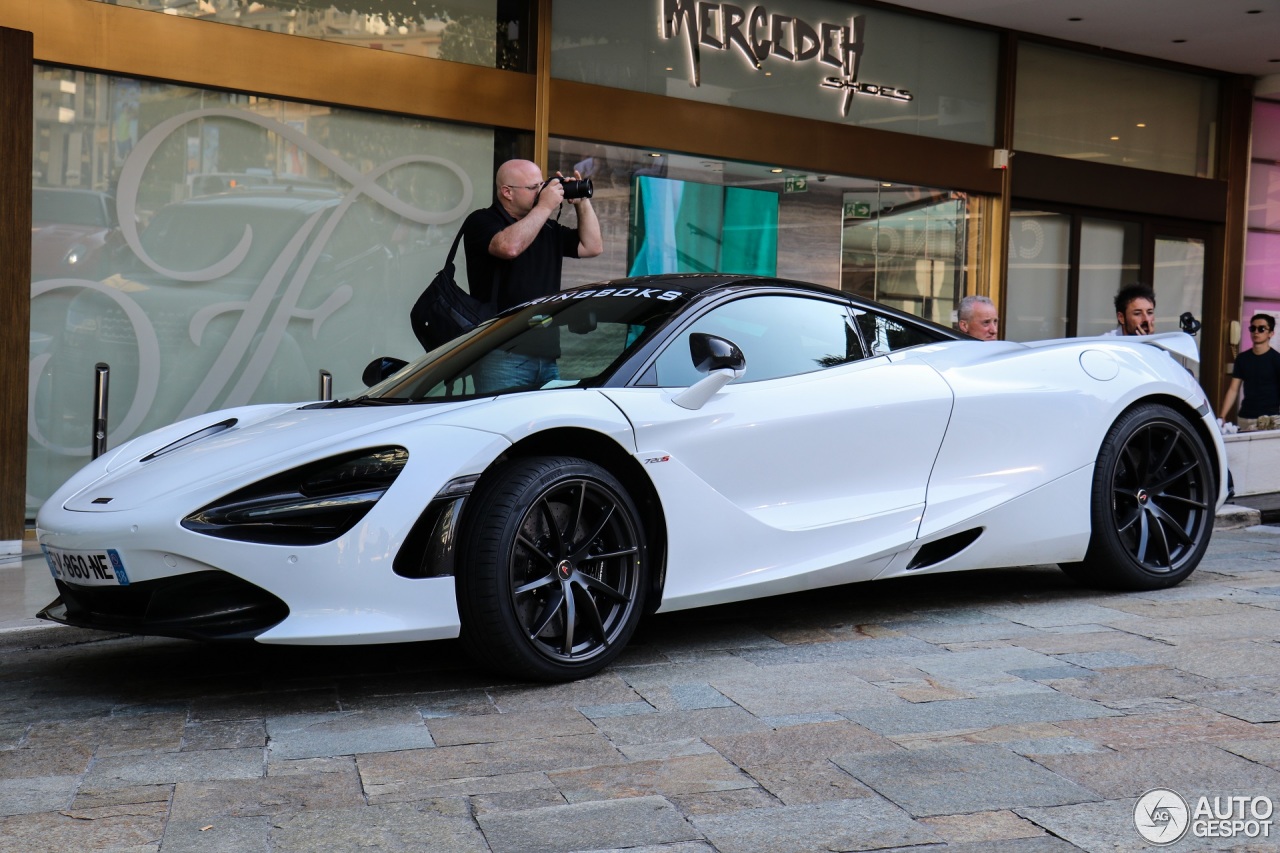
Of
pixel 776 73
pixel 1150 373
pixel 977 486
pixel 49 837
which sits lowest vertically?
pixel 49 837

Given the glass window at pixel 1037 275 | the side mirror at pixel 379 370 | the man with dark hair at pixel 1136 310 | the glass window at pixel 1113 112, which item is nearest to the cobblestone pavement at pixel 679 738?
the side mirror at pixel 379 370

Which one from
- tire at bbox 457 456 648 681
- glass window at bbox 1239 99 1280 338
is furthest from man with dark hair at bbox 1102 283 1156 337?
glass window at bbox 1239 99 1280 338

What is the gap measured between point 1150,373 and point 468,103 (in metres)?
5.13

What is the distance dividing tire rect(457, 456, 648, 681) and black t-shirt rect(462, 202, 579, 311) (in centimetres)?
237

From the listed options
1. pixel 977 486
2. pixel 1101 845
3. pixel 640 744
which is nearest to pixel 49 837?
pixel 640 744

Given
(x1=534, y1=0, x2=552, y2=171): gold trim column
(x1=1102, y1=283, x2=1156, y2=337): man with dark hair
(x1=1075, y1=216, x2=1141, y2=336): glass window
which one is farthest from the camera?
(x1=1075, y1=216, x2=1141, y2=336): glass window

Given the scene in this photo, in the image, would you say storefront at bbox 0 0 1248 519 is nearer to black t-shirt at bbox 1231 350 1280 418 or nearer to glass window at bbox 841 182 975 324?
glass window at bbox 841 182 975 324

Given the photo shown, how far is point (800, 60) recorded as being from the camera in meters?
10.7

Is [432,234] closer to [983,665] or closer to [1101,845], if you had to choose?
[983,665]

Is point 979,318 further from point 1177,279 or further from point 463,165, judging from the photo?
point 1177,279

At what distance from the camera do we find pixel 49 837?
9.25 feet

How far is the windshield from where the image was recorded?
177 inches

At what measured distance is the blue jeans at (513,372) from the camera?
448 centimetres

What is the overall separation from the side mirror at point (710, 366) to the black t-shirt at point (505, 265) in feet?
6.83
